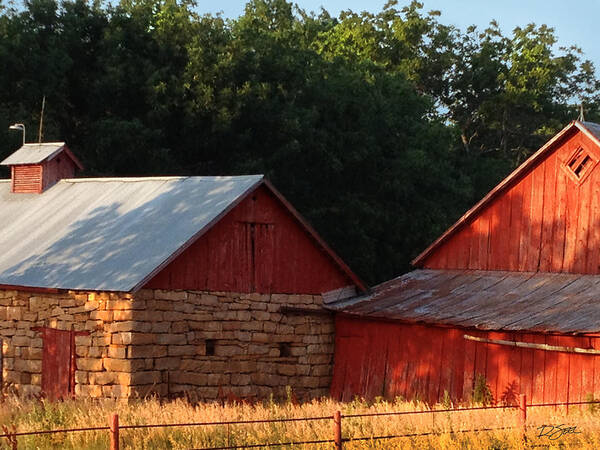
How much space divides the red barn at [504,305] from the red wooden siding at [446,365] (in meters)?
0.02

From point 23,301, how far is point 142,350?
12.1 feet

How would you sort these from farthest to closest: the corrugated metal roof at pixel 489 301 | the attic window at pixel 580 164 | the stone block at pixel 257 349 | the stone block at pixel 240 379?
the stone block at pixel 257 349 < the stone block at pixel 240 379 < the attic window at pixel 580 164 < the corrugated metal roof at pixel 489 301

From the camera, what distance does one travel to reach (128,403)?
23938 millimetres

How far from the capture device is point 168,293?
25.2m

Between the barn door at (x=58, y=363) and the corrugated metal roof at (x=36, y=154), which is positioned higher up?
the corrugated metal roof at (x=36, y=154)

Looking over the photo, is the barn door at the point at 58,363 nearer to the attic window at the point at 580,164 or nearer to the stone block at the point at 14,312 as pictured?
the stone block at the point at 14,312

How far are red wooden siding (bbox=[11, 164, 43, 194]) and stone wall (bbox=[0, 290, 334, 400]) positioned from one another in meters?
5.75

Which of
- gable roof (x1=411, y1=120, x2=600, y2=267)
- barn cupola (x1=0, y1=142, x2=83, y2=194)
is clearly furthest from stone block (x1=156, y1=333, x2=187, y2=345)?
barn cupola (x1=0, y1=142, x2=83, y2=194)

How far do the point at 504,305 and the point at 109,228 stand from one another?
9521 mm

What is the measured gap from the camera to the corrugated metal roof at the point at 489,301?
2309 centimetres

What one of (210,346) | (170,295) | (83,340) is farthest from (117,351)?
(210,346)

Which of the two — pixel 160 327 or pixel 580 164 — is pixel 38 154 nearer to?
pixel 160 327

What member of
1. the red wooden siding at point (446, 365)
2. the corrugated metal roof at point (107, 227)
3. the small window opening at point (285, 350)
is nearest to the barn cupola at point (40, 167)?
the corrugated metal roof at point (107, 227)

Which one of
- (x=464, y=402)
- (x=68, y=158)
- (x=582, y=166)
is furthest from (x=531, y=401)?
(x=68, y=158)
